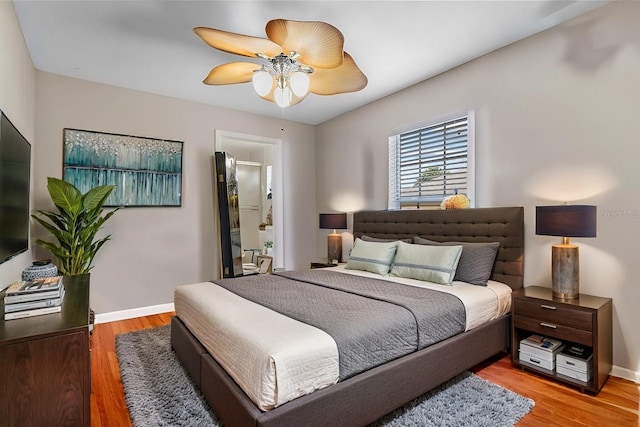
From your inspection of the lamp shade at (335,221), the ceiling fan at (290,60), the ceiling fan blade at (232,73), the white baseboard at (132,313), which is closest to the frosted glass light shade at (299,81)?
the ceiling fan at (290,60)

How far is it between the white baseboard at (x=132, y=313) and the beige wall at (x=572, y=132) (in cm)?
382

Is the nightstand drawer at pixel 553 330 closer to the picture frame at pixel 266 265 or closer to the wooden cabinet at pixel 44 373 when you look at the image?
the wooden cabinet at pixel 44 373

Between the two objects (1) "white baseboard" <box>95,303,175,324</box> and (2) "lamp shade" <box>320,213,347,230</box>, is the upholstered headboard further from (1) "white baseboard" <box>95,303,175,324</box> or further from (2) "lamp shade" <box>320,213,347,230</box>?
(1) "white baseboard" <box>95,303,175,324</box>

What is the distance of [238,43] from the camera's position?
6.77 ft

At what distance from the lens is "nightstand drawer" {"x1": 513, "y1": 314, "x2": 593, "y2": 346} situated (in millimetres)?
2139

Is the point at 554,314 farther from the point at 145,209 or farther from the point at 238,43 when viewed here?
the point at 145,209

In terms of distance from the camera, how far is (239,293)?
2.43 meters

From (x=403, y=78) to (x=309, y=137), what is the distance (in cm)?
217

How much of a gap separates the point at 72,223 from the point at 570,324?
13.7ft

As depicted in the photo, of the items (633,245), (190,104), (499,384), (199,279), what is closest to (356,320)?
(499,384)

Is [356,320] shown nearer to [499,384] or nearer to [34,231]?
[499,384]

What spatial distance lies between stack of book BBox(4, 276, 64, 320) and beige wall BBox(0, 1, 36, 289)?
513mm

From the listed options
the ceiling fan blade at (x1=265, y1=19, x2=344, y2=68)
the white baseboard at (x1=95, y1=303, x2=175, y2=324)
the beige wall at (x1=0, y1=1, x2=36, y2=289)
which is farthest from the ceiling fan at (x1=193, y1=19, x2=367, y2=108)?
the white baseboard at (x1=95, y1=303, x2=175, y2=324)

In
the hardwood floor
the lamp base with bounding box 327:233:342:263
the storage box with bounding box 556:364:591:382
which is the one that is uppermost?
the lamp base with bounding box 327:233:342:263
